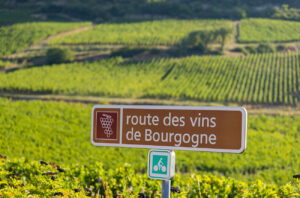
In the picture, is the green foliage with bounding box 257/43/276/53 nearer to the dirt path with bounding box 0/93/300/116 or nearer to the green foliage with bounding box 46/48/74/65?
the dirt path with bounding box 0/93/300/116

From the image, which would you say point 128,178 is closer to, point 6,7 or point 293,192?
point 293,192

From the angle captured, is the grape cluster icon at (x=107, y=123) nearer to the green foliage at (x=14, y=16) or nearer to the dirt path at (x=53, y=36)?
the dirt path at (x=53, y=36)

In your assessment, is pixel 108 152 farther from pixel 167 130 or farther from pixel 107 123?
pixel 167 130

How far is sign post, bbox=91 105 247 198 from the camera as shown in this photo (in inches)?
87.4

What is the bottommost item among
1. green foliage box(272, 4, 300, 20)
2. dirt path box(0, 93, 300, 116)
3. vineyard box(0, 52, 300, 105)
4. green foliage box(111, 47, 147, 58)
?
dirt path box(0, 93, 300, 116)

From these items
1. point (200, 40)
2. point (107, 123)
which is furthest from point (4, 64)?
point (107, 123)

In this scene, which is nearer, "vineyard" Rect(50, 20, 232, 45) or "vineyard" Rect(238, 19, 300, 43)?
"vineyard" Rect(50, 20, 232, 45)

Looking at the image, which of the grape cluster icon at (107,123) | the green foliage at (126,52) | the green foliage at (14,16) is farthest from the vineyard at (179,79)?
the green foliage at (14,16)

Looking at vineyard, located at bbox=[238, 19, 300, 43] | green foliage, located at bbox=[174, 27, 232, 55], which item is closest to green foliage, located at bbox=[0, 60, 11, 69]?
green foliage, located at bbox=[174, 27, 232, 55]

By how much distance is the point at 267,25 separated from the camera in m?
50.5

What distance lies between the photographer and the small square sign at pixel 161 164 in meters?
2.20

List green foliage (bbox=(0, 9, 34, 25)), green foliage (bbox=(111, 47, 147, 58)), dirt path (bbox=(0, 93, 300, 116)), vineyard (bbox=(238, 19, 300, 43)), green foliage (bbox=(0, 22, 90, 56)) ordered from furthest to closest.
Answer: green foliage (bbox=(0, 9, 34, 25)), vineyard (bbox=(238, 19, 300, 43)), green foliage (bbox=(0, 22, 90, 56)), green foliage (bbox=(111, 47, 147, 58)), dirt path (bbox=(0, 93, 300, 116))

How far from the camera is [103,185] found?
362cm

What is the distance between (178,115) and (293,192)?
1414mm
